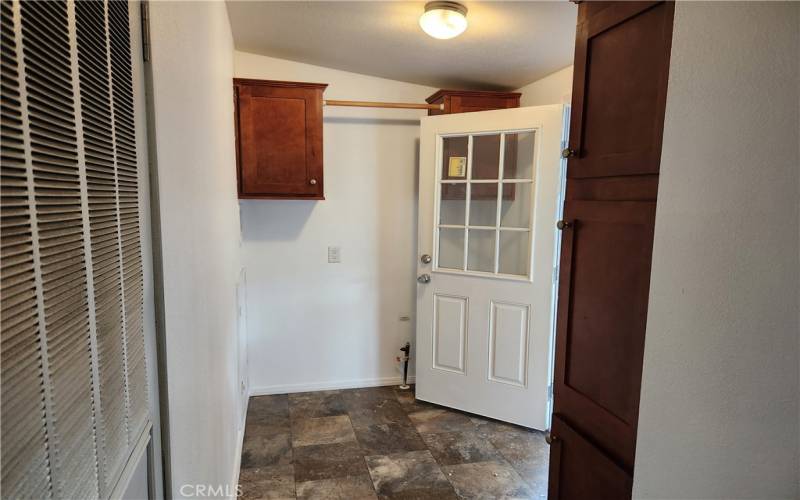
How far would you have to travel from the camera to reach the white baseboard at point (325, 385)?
2969 mm

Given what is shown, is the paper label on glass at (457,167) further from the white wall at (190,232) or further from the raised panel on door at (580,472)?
the raised panel on door at (580,472)

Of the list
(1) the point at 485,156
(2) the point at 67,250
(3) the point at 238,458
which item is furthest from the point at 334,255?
(2) the point at 67,250

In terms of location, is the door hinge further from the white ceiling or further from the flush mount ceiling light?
the flush mount ceiling light

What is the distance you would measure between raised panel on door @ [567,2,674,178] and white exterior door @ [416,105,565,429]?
1.14 metres

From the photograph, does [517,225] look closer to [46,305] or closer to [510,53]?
[510,53]

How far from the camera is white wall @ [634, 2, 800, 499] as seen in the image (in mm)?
673

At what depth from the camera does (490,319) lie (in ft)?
8.66

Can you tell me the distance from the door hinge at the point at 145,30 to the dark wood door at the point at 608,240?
117cm

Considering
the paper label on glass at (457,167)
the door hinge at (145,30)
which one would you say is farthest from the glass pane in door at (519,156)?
the door hinge at (145,30)

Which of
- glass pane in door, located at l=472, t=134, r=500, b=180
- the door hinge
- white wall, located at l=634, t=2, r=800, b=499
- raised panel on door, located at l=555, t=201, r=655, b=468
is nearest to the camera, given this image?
white wall, located at l=634, t=2, r=800, b=499

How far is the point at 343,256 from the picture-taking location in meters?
2.99

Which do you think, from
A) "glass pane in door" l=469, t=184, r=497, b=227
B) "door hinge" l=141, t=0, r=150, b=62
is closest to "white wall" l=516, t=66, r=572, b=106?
"glass pane in door" l=469, t=184, r=497, b=227

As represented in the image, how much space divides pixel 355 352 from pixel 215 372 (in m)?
1.73

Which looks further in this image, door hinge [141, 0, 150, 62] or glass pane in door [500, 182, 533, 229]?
glass pane in door [500, 182, 533, 229]
